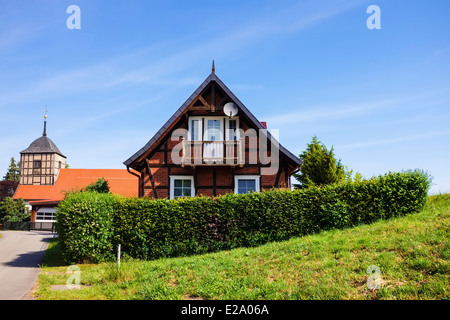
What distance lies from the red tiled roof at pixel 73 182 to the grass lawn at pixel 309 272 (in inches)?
1395

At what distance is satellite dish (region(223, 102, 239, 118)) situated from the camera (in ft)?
58.2

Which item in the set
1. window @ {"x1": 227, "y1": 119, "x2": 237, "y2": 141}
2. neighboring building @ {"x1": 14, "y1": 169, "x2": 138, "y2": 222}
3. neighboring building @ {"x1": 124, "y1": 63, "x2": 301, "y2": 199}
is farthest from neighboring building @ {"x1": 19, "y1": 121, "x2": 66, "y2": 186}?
window @ {"x1": 227, "y1": 119, "x2": 237, "y2": 141}

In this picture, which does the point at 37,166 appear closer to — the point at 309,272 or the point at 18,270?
the point at 18,270

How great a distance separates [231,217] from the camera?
523 inches

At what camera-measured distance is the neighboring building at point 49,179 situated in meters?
39.4

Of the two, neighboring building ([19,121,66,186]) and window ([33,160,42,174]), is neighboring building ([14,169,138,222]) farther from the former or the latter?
window ([33,160,42,174])

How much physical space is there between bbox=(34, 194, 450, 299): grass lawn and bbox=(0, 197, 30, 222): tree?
36.6 m

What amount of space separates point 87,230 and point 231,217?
5.20 metres

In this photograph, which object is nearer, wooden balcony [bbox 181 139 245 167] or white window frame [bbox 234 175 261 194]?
wooden balcony [bbox 181 139 245 167]

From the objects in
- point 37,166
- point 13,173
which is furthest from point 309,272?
point 13,173

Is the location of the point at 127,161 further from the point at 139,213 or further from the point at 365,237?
the point at 365,237
